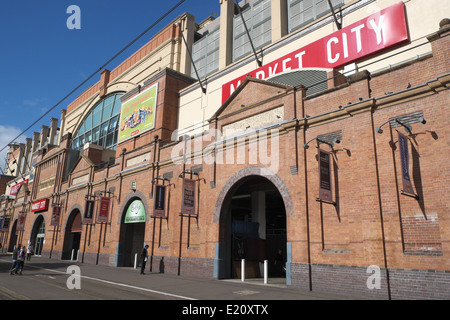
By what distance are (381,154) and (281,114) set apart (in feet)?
17.4

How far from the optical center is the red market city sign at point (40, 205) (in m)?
37.9

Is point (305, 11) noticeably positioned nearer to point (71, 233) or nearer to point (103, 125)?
point (103, 125)

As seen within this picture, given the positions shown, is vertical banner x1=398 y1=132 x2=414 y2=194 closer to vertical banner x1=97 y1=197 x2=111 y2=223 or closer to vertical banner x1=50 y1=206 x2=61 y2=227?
vertical banner x1=97 y1=197 x2=111 y2=223

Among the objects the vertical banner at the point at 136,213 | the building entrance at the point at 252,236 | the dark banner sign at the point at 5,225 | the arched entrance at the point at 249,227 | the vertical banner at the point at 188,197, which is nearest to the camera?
the arched entrance at the point at 249,227

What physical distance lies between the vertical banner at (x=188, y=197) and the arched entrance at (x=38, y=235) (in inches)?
1104

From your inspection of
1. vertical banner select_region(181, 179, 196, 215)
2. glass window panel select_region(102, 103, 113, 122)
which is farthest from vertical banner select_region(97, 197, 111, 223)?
glass window panel select_region(102, 103, 113, 122)

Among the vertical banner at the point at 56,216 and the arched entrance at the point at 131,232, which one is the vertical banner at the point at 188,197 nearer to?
the arched entrance at the point at 131,232

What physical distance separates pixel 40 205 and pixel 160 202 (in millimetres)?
25156

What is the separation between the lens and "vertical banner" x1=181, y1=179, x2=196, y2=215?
18.8 meters

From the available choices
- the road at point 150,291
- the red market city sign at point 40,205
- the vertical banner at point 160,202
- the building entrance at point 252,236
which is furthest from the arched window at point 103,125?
the road at point 150,291

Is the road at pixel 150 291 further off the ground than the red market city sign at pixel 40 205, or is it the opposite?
the red market city sign at pixel 40 205

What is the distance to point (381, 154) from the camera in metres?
12.2

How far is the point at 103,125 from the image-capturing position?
38.9 meters
